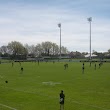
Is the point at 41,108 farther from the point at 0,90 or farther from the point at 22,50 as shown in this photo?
the point at 22,50

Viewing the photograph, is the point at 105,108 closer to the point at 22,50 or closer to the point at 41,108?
the point at 41,108

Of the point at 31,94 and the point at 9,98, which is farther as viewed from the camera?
the point at 31,94

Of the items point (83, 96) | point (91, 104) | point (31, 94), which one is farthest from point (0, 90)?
point (91, 104)

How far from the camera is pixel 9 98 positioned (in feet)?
92.4

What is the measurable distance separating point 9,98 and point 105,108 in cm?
976

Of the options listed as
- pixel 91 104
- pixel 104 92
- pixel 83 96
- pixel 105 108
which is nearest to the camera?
pixel 105 108

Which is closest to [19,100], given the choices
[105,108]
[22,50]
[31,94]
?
[31,94]

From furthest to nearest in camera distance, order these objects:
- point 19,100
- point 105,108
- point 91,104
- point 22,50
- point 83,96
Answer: point 22,50
point 83,96
point 19,100
point 91,104
point 105,108

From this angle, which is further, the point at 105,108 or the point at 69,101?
the point at 69,101

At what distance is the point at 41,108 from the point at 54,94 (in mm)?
6695

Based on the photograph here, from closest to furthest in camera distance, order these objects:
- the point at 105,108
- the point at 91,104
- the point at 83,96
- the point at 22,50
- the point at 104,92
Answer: the point at 105,108
the point at 91,104
the point at 83,96
the point at 104,92
the point at 22,50

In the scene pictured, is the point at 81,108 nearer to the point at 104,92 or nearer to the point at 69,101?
the point at 69,101

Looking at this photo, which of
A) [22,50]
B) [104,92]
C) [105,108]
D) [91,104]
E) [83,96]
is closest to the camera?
[105,108]

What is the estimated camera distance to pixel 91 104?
24.9m
